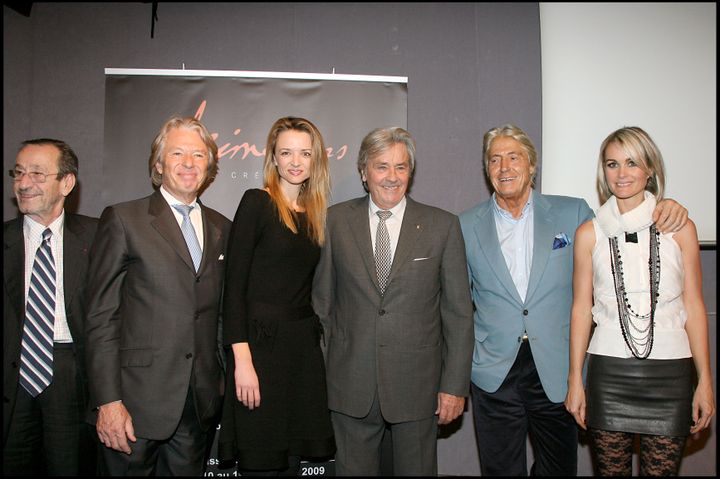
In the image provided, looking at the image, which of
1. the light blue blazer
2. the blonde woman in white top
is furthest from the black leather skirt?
the light blue blazer

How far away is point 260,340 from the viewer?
7.02 feet

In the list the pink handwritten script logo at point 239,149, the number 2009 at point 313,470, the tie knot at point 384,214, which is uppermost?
the pink handwritten script logo at point 239,149

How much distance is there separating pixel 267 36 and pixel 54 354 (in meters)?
2.38

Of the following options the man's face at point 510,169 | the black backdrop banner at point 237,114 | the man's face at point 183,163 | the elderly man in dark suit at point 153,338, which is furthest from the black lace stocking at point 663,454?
the man's face at point 183,163

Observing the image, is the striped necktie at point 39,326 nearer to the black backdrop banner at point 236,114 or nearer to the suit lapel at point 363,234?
the black backdrop banner at point 236,114

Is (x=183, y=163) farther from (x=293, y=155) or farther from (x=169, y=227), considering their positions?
(x=293, y=155)

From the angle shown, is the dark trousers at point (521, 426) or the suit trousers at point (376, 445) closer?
the suit trousers at point (376, 445)

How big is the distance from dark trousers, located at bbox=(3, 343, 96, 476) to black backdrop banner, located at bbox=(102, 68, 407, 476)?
1093 mm

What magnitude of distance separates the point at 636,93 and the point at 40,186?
11.9 feet

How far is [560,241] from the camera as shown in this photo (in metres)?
2.49

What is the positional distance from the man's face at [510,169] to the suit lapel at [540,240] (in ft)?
0.35

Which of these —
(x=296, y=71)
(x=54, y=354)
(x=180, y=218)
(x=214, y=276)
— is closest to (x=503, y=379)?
(x=214, y=276)

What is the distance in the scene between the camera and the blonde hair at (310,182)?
90.9 inches

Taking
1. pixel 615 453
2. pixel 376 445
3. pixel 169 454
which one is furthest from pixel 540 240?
pixel 169 454
